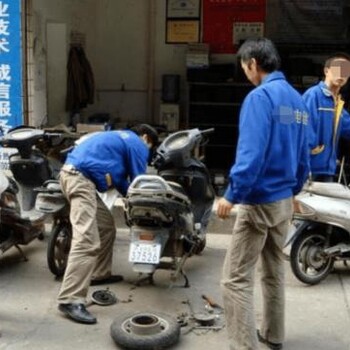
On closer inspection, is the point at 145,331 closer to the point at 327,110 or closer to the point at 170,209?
the point at 170,209

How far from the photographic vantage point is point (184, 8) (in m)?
10.9

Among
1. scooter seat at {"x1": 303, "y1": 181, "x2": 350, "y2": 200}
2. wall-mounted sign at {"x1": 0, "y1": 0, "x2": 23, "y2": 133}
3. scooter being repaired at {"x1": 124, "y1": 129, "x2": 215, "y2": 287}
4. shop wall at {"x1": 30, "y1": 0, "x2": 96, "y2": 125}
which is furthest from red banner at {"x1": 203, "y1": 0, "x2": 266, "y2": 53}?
scooter seat at {"x1": 303, "y1": 181, "x2": 350, "y2": 200}

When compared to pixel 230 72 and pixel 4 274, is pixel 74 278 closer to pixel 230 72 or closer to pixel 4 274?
pixel 4 274

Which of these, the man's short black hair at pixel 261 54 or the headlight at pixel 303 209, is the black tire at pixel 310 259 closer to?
the headlight at pixel 303 209

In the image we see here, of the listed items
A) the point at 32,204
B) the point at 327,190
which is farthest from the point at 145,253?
the point at 32,204

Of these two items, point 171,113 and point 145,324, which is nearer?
point 145,324

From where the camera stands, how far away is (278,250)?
3.89 metres

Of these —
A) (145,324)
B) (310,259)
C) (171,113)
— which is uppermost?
(171,113)

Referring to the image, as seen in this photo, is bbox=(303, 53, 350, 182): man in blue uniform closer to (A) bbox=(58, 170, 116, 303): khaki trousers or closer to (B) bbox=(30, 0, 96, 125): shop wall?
(A) bbox=(58, 170, 116, 303): khaki trousers

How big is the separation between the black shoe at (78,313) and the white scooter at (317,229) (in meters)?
1.74

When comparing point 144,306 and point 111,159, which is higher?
point 111,159

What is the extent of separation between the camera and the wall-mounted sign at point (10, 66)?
691 cm

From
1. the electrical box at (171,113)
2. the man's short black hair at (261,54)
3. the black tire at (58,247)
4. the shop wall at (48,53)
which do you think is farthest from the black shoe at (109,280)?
the electrical box at (171,113)

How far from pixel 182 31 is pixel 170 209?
6.91 meters
